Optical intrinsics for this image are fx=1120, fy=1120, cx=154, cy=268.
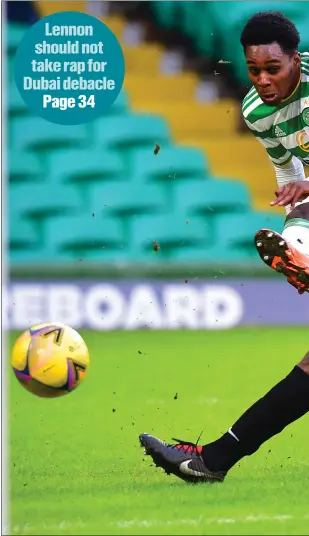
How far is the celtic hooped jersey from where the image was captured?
13.3ft

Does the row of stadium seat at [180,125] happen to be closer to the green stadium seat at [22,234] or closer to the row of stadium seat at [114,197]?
the row of stadium seat at [114,197]

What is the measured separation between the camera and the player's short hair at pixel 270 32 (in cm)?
392

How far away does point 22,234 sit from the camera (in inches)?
428

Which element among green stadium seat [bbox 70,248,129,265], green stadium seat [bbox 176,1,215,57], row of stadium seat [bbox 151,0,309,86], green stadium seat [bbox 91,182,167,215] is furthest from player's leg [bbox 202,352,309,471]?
green stadium seat [bbox 176,1,215,57]

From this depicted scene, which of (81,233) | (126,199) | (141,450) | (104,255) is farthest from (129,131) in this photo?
(141,450)

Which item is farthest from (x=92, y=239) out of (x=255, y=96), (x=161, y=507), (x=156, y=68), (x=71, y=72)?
(x=161, y=507)

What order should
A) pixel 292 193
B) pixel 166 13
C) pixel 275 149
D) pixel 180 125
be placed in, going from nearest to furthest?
1. pixel 292 193
2. pixel 275 149
3. pixel 180 125
4. pixel 166 13

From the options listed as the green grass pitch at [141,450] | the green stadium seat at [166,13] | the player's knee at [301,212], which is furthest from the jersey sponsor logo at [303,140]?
the green stadium seat at [166,13]

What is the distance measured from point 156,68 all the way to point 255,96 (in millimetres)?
7840

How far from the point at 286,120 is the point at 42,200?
7.07 metres

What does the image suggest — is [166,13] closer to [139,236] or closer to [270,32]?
[139,236]

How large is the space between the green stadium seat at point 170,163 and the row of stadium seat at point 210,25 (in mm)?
1077

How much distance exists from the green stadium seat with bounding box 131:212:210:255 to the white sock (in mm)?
7004

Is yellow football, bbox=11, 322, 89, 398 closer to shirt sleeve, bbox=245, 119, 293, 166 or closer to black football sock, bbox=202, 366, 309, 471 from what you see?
black football sock, bbox=202, 366, 309, 471
